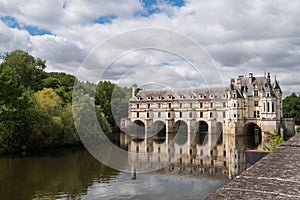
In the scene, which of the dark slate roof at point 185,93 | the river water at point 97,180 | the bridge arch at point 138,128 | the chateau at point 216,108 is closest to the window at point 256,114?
the chateau at point 216,108

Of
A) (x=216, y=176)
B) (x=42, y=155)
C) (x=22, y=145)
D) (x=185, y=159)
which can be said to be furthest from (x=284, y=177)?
(x=22, y=145)

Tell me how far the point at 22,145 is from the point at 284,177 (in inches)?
960

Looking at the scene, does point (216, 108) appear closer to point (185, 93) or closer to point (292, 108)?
point (185, 93)

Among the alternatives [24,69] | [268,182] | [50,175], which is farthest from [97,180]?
[24,69]

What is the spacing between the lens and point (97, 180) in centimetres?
1536

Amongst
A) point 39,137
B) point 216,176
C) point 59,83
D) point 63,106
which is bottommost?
point 216,176

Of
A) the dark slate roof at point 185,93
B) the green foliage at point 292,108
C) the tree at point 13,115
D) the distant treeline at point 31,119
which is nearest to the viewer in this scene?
the tree at point 13,115

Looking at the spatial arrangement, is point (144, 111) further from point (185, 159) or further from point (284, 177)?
point (284, 177)

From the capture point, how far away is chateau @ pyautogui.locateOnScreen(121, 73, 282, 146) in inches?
1533

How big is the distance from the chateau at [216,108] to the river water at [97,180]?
19043 millimetres

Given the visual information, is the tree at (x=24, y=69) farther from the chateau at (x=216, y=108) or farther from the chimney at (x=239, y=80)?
the chimney at (x=239, y=80)

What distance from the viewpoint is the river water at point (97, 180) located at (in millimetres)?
12953

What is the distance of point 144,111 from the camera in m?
48.3

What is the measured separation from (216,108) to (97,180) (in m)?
31.9
